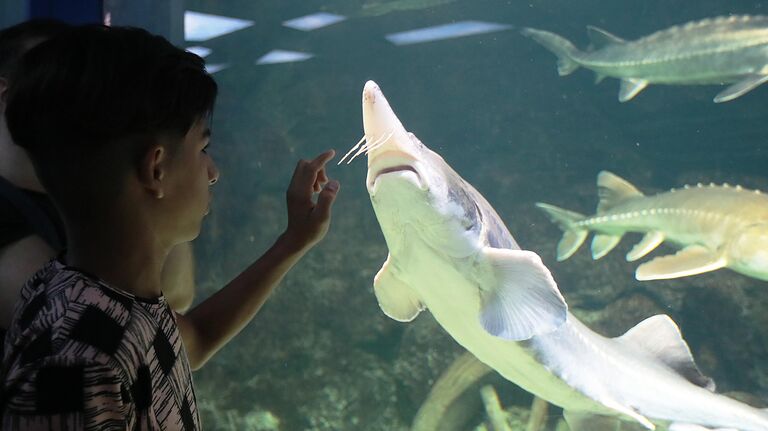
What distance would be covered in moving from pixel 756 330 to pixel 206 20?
Answer: 555 cm

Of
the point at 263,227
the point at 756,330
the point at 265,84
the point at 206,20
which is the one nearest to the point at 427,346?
the point at 263,227

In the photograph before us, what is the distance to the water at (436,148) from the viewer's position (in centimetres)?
452

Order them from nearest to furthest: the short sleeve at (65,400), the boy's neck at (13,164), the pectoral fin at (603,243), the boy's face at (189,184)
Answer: the short sleeve at (65,400) → the boy's face at (189,184) → the boy's neck at (13,164) → the pectoral fin at (603,243)

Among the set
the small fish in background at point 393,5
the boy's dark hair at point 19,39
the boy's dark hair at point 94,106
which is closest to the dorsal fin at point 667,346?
the boy's dark hair at point 94,106

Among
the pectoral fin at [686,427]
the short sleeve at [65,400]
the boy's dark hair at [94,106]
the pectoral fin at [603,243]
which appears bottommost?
the pectoral fin at [603,243]

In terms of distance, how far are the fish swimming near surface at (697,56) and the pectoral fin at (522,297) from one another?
136 inches

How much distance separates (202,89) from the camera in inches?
32.7

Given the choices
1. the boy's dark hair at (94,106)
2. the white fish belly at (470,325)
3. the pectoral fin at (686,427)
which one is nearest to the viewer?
the boy's dark hair at (94,106)

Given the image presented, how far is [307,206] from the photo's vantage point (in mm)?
1245

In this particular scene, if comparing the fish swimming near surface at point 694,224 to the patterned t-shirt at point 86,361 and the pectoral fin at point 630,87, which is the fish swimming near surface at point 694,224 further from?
the patterned t-shirt at point 86,361

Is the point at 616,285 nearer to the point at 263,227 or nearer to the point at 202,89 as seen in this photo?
the point at 263,227

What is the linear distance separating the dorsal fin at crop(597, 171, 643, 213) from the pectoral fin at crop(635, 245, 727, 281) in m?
0.65

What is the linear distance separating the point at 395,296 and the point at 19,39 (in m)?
1.22

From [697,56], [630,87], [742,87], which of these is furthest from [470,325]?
[630,87]
